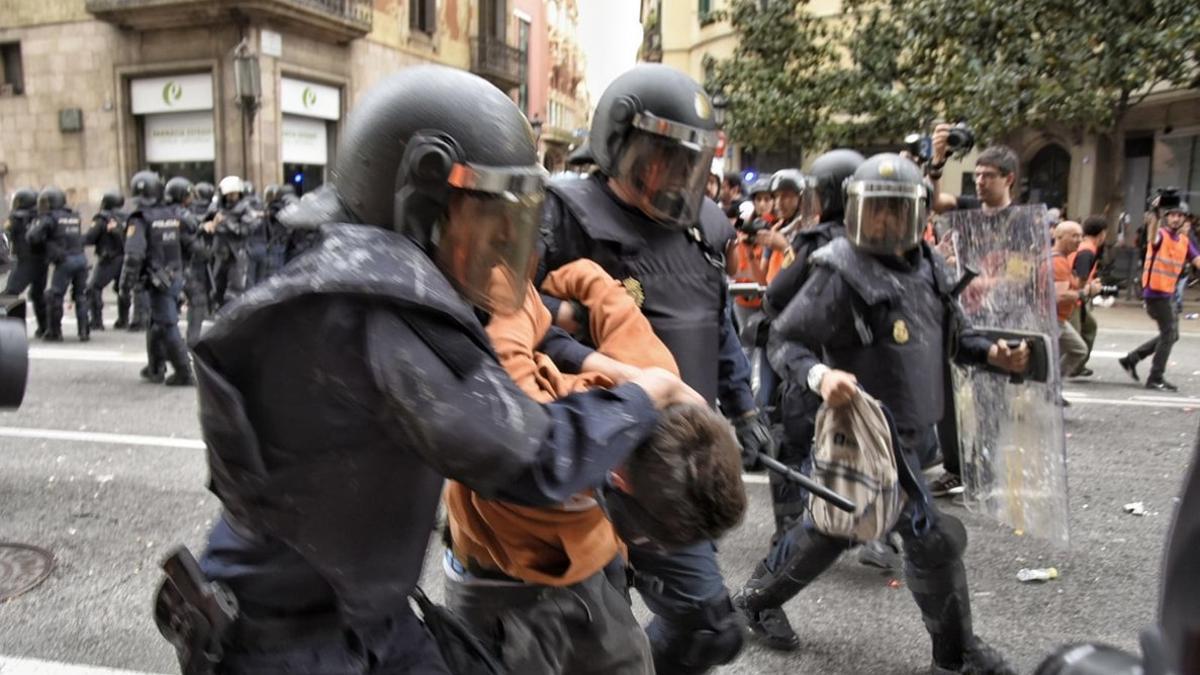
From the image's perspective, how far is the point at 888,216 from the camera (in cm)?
328

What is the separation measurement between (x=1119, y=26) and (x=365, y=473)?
50.9ft

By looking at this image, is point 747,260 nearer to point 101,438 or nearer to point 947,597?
point 947,597

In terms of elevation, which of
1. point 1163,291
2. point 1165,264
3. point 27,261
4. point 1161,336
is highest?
point 1165,264

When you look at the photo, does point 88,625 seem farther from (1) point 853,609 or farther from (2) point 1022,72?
(2) point 1022,72

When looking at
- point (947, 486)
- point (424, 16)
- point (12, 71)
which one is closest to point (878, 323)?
point (947, 486)

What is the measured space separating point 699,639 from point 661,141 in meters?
1.32

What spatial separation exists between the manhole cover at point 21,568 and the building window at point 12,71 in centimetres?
1947

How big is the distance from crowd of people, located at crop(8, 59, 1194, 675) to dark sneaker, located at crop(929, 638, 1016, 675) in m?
→ 0.01

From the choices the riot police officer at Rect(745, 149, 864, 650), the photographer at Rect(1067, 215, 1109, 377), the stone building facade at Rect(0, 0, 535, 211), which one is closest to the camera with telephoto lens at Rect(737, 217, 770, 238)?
the riot police officer at Rect(745, 149, 864, 650)

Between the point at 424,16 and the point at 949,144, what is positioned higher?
the point at 424,16

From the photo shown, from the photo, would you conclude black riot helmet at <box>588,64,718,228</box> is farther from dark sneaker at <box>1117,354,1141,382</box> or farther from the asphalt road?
dark sneaker at <box>1117,354,1141,382</box>

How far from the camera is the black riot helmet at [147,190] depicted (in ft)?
32.4

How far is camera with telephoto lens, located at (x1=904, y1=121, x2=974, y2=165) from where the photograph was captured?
5.19 m

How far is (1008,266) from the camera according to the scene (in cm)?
399
